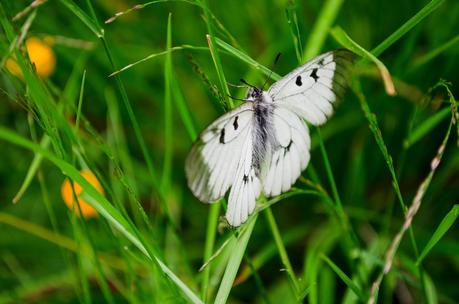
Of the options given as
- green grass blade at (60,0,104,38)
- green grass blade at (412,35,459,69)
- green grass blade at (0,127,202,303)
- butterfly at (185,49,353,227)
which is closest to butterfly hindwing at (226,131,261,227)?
butterfly at (185,49,353,227)

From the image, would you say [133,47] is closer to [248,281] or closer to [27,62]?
[248,281]

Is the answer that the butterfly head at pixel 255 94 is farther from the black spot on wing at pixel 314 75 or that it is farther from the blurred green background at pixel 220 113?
the blurred green background at pixel 220 113

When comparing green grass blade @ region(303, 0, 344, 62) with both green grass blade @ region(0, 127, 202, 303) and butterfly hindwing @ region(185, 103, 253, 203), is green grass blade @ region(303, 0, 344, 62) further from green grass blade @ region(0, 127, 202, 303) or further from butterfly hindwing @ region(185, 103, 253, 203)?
green grass blade @ region(0, 127, 202, 303)

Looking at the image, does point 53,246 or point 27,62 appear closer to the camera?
point 27,62

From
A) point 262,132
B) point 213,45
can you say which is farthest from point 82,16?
point 262,132

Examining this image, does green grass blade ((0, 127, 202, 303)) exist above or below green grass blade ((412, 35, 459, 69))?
below

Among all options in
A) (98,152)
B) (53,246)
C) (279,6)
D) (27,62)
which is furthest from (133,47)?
(27,62)

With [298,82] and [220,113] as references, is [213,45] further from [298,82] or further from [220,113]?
[220,113]
